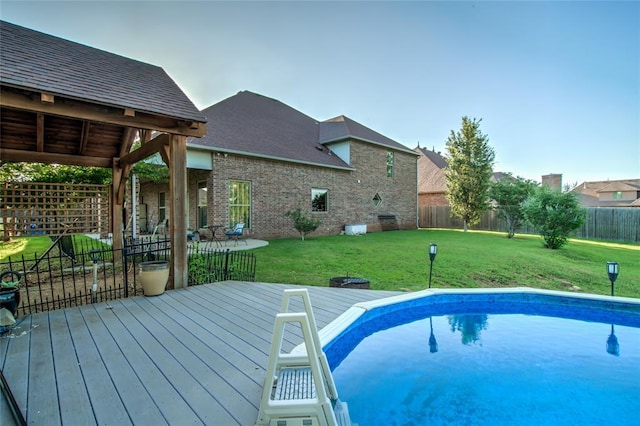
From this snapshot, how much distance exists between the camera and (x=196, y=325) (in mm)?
3578

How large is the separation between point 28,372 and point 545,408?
4611 millimetres

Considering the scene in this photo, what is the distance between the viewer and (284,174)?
13.8 metres

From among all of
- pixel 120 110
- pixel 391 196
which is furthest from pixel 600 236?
pixel 120 110

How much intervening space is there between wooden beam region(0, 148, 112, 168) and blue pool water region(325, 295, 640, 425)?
24.7 ft

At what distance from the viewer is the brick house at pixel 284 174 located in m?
12.0

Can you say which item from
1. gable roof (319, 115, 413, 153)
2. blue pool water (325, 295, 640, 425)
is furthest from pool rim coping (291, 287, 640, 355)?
gable roof (319, 115, 413, 153)

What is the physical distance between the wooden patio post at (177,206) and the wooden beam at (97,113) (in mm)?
229

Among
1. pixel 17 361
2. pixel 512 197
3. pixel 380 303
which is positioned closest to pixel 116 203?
pixel 17 361

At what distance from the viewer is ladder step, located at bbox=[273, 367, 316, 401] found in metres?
1.95

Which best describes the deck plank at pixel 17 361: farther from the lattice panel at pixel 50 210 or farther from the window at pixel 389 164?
the window at pixel 389 164

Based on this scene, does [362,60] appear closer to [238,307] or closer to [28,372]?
[238,307]

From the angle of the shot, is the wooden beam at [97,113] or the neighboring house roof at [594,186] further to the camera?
the neighboring house roof at [594,186]

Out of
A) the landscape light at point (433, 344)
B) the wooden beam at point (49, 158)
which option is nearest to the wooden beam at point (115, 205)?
the wooden beam at point (49, 158)

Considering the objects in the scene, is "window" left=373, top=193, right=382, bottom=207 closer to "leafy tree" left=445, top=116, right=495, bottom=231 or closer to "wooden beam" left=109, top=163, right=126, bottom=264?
"leafy tree" left=445, top=116, right=495, bottom=231
